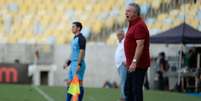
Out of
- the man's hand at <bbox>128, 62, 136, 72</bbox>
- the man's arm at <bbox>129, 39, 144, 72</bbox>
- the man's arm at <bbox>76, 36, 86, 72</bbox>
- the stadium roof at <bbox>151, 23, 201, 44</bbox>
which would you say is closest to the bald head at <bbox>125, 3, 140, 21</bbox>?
the man's arm at <bbox>129, 39, 144, 72</bbox>

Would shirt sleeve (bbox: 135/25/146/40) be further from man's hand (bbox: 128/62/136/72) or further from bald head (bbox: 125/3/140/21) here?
man's hand (bbox: 128/62/136/72)

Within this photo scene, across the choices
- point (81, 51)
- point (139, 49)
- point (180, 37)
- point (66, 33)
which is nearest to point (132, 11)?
point (139, 49)

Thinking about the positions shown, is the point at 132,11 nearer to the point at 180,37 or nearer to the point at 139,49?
→ the point at 139,49

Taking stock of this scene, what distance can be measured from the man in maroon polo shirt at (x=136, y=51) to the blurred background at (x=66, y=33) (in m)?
17.0

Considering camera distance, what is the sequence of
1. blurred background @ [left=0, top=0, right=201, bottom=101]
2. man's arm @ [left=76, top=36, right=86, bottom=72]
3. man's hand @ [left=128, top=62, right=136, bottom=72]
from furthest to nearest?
blurred background @ [left=0, top=0, right=201, bottom=101]
man's arm @ [left=76, top=36, right=86, bottom=72]
man's hand @ [left=128, top=62, right=136, bottom=72]

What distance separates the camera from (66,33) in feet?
98.0

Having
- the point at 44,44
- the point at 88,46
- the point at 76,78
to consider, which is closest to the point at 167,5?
the point at 88,46

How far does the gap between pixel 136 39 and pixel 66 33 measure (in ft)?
67.8

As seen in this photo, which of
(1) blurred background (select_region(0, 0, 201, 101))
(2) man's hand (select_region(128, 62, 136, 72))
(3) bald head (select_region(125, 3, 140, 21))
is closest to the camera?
(2) man's hand (select_region(128, 62, 136, 72))

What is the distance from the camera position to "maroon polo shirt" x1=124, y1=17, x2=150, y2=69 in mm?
9320

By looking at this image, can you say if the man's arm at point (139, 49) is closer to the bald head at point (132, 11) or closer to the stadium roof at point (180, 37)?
the bald head at point (132, 11)

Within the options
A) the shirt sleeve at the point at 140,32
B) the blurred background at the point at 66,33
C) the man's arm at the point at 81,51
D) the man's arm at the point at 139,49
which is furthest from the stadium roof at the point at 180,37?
the man's arm at the point at 139,49

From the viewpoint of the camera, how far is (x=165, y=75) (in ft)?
82.1

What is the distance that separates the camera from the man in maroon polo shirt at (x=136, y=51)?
927cm
